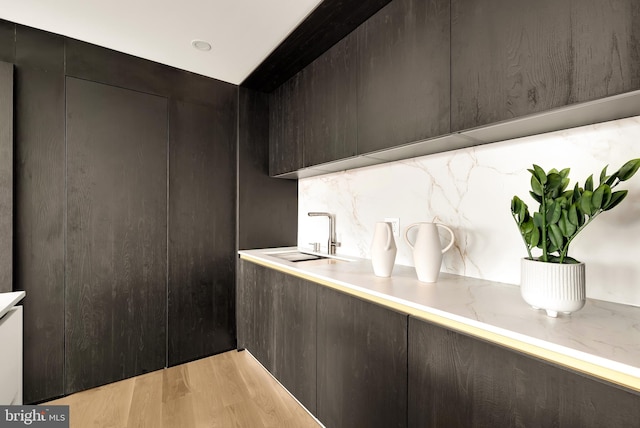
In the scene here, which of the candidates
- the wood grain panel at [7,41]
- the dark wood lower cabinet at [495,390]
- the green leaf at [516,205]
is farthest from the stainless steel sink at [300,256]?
the wood grain panel at [7,41]

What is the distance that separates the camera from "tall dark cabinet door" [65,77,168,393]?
6.51ft

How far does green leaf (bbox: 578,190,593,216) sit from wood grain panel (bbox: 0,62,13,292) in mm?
2732

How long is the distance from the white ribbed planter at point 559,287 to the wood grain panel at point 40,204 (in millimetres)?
2595

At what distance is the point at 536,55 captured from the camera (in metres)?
0.98

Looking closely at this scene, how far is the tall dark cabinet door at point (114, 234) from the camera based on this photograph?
198 centimetres

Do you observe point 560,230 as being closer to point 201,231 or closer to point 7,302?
point 7,302

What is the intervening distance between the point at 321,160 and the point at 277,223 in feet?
3.33

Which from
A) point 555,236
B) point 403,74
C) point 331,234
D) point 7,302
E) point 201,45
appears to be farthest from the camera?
point 331,234

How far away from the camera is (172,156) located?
7.73 ft

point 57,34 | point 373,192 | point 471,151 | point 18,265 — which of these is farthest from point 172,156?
point 471,151

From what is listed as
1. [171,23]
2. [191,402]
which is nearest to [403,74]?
[171,23]

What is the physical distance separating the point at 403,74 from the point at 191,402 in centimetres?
233

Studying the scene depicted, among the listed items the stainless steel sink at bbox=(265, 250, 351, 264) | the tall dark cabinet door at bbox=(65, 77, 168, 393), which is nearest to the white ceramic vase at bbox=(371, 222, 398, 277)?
the stainless steel sink at bbox=(265, 250, 351, 264)

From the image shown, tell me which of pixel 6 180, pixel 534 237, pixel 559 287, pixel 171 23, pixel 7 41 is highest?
pixel 171 23
